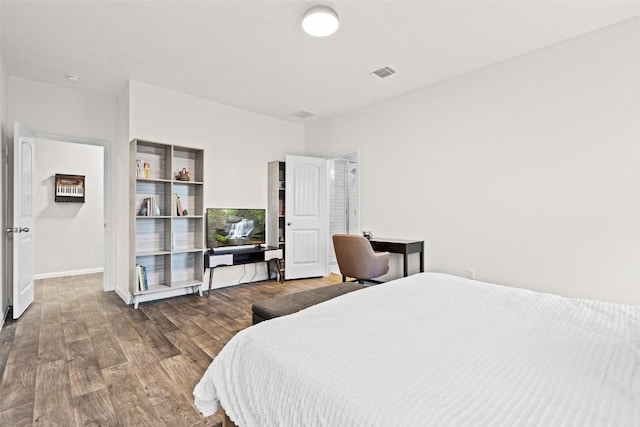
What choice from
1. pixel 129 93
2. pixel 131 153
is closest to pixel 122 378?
pixel 131 153

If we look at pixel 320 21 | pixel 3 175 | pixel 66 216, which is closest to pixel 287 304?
pixel 320 21

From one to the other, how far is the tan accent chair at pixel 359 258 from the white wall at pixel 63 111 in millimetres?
3063

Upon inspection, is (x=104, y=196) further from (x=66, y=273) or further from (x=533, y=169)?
(x=533, y=169)

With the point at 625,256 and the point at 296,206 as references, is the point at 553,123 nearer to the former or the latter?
the point at 625,256

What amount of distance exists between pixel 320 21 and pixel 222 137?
102 inches

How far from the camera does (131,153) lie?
359cm

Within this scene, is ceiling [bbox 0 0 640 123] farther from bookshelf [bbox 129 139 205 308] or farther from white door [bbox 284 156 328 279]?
white door [bbox 284 156 328 279]

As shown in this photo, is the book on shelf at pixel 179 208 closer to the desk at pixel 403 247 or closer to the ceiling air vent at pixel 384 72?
the desk at pixel 403 247

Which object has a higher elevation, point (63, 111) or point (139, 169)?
point (63, 111)

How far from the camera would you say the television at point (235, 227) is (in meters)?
4.22

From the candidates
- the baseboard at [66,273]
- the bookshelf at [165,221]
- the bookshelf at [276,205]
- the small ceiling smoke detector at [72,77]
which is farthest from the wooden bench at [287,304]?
the baseboard at [66,273]

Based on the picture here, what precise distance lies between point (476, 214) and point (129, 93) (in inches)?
168

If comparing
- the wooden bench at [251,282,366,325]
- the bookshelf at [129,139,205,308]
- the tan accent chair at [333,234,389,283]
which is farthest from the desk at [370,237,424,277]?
the bookshelf at [129,139,205,308]

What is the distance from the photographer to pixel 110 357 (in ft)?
7.54
